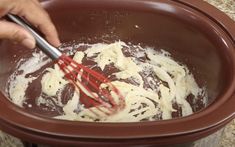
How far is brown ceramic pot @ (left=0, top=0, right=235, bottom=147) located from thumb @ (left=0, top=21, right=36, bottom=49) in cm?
8

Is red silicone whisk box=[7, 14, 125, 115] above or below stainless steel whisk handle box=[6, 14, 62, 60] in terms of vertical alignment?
below

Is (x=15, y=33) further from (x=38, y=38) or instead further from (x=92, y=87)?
(x=92, y=87)

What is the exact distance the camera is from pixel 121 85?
2.47 ft

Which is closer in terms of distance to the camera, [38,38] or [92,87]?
[38,38]

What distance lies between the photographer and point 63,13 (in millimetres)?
747

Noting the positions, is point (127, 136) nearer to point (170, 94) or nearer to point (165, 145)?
point (165, 145)

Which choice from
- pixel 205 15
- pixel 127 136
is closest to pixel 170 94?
pixel 205 15

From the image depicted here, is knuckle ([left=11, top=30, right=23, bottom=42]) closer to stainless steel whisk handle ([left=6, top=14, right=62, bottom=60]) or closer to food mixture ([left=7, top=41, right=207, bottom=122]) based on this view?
stainless steel whisk handle ([left=6, top=14, right=62, bottom=60])

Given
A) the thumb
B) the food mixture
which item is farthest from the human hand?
the food mixture

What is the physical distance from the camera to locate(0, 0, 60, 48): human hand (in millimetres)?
581

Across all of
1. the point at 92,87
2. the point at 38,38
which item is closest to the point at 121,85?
the point at 92,87

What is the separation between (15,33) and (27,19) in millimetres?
67

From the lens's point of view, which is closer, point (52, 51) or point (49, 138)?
point (49, 138)

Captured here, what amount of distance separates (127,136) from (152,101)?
23 cm
